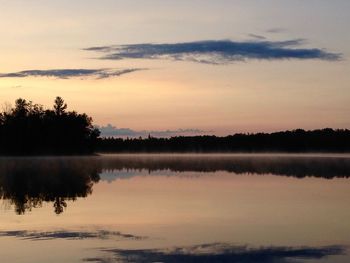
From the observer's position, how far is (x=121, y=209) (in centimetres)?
2520

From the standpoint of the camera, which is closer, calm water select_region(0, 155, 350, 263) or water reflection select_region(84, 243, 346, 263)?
water reflection select_region(84, 243, 346, 263)

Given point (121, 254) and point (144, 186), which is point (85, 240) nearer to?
point (121, 254)

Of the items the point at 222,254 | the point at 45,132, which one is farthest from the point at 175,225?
the point at 45,132

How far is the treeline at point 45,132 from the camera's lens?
518 ft

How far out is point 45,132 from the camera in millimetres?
161500

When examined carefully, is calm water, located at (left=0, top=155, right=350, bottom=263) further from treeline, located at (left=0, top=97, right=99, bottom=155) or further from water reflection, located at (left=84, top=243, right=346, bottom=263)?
treeline, located at (left=0, top=97, right=99, bottom=155)

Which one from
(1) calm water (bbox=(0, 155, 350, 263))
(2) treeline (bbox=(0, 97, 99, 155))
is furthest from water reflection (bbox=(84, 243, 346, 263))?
(2) treeline (bbox=(0, 97, 99, 155))

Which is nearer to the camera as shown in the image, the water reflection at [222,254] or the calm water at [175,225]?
the water reflection at [222,254]

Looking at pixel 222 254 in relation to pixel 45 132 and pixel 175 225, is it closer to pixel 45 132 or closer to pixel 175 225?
pixel 175 225

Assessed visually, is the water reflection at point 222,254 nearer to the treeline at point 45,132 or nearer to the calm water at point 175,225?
the calm water at point 175,225

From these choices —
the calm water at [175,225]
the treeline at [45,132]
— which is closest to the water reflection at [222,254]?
the calm water at [175,225]

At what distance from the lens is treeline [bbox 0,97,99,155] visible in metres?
158

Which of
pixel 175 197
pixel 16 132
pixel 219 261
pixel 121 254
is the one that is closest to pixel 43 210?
pixel 175 197

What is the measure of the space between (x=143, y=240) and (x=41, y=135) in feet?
480
